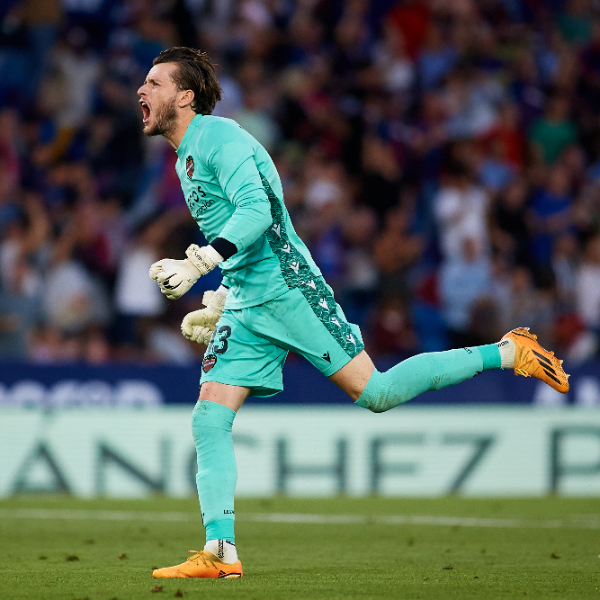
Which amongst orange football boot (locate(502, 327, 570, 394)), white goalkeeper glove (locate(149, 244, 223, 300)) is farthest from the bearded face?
orange football boot (locate(502, 327, 570, 394))

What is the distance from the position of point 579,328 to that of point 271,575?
24.0 ft

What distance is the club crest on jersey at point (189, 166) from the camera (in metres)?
5.23

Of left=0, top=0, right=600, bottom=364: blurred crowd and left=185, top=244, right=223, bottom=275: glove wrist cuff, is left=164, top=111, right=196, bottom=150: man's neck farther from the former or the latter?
left=0, top=0, right=600, bottom=364: blurred crowd

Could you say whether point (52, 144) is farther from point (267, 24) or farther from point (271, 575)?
point (271, 575)

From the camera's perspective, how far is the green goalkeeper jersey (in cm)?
506

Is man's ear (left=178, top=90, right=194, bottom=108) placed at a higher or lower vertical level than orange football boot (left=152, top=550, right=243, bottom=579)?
higher

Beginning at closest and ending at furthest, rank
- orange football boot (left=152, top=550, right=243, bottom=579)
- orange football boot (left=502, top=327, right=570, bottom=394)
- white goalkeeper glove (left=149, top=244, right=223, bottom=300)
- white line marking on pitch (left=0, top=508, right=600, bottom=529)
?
white goalkeeper glove (left=149, top=244, right=223, bottom=300), orange football boot (left=152, top=550, right=243, bottom=579), orange football boot (left=502, top=327, right=570, bottom=394), white line marking on pitch (left=0, top=508, right=600, bottom=529)

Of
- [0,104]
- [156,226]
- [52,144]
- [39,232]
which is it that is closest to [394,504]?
[156,226]

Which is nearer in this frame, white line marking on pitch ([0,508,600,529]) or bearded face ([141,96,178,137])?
bearded face ([141,96,178,137])

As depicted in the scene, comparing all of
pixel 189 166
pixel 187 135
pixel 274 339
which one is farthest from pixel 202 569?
pixel 187 135

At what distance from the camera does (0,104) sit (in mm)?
13211

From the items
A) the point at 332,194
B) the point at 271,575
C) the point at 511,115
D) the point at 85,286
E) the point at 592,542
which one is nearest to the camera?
the point at 271,575

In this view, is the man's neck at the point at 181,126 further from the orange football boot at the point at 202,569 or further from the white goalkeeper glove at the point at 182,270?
the orange football boot at the point at 202,569

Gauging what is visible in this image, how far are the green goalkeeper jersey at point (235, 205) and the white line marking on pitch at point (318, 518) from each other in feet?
11.7
